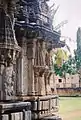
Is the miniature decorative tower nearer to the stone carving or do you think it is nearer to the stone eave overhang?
the stone eave overhang

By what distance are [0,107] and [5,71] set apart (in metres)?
1.24

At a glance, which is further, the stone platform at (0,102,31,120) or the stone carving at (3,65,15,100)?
the stone carving at (3,65,15,100)

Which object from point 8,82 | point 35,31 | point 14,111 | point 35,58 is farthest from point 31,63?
point 14,111

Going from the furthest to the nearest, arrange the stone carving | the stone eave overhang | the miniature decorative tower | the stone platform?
1. the miniature decorative tower
2. the stone eave overhang
3. the stone carving
4. the stone platform

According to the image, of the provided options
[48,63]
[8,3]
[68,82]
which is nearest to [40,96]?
[48,63]

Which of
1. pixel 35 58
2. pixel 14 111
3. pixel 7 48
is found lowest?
pixel 14 111

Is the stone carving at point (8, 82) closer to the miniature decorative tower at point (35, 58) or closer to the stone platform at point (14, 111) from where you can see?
the stone platform at point (14, 111)

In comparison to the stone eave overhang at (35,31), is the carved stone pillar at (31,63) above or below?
below

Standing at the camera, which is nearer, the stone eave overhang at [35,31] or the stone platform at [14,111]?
the stone platform at [14,111]

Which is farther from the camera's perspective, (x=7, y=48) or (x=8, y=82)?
(x=8, y=82)

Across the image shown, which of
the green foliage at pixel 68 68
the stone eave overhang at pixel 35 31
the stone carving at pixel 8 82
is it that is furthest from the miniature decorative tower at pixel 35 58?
the green foliage at pixel 68 68

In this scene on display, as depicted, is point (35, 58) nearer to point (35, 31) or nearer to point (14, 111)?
point (35, 31)

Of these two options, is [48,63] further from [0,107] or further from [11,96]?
[0,107]

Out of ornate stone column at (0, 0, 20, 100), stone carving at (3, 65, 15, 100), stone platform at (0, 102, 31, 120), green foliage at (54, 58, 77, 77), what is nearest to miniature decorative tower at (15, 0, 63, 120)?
stone carving at (3, 65, 15, 100)
